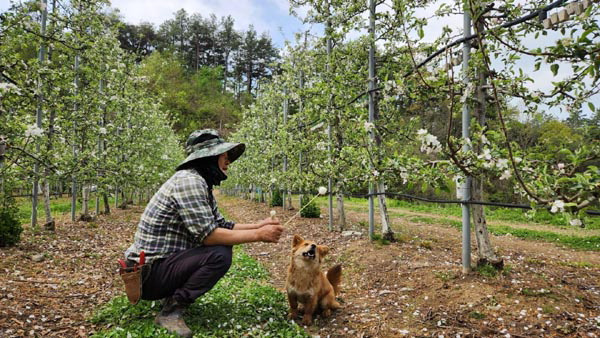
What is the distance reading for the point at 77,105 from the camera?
1344cm

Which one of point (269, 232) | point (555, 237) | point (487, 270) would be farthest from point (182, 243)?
point (555, 237)

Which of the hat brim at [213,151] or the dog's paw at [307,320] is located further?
the dog's paw at [307,320]

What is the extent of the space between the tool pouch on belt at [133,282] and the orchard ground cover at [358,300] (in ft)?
1.18

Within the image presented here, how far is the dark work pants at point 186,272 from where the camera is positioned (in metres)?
4.33

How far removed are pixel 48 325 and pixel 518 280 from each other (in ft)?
22.3

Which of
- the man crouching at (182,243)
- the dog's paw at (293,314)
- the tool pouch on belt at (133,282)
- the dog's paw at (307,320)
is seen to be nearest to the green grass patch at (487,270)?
the dog's paw at (307,320)

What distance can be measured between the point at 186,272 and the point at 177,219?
0.64m

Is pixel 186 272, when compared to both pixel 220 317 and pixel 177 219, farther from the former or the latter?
pixel 220 317

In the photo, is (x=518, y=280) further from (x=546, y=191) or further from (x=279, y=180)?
(x=279, y=180)

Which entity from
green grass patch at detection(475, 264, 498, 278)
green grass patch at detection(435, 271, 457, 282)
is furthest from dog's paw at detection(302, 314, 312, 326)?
green grass patch at detection(475, 264, 498, 278)

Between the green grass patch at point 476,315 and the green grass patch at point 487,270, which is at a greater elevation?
the green grass patch at point 487,270

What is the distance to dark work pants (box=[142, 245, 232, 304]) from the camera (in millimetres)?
4328

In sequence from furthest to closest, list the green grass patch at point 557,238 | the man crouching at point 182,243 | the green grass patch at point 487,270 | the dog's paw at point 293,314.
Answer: the green grass patch at point 557,238
the green grass patch at point 487,270
the dog's paw at point 293,314
the man crouching at point 182,243

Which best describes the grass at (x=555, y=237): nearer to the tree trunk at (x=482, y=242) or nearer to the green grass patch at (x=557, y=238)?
the green grass patch at (x=557, y=238)
